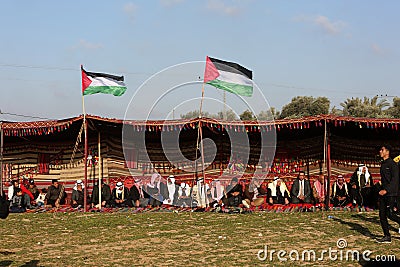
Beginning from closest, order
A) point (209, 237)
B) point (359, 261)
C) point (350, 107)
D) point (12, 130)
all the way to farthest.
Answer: point (359, 261)
point (209, 237)
point (12, 130)
point (350, 107)

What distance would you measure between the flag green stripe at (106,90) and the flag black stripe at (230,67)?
Answer: 3.16 m

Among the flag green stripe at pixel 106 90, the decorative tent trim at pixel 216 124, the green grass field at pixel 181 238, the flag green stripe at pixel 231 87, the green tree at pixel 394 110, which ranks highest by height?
the green tree at pixel 394 110

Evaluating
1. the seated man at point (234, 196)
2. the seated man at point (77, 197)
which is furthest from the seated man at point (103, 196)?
the seated man at point (234, 196)

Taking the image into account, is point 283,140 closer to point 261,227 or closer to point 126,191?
point 126,191

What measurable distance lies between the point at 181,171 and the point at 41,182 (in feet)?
15.8

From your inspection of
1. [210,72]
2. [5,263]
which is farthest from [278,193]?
[5,263]

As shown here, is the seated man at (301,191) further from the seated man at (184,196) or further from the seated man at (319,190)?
the seated man at (184,196)

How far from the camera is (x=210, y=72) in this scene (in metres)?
15.4

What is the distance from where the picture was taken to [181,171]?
18891mm

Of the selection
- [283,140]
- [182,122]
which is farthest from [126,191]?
[283,140]

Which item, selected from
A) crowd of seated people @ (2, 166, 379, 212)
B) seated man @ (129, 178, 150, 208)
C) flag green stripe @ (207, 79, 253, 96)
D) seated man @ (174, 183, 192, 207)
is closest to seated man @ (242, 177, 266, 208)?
crowd of seated people @ (2, 166, 379, 212)

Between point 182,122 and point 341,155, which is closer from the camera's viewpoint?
point 182,122

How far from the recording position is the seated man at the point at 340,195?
16.6 meters

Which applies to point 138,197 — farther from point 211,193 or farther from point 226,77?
point 226,77
